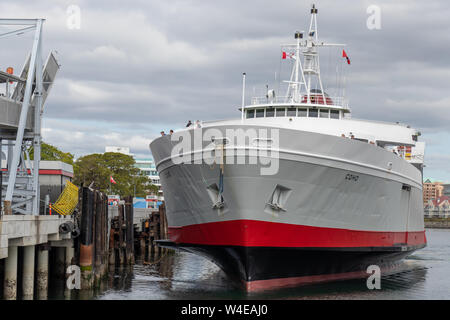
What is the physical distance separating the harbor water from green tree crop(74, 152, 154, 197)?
38915 millimetres

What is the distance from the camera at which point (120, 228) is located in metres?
29.0

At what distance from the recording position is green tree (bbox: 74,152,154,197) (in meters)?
68.1

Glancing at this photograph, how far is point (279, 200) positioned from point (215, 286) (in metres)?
5.18

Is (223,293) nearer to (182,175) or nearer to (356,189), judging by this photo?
(182,175)

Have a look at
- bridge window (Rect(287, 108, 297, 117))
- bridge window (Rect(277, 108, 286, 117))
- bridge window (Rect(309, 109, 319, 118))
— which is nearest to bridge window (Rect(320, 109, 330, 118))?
bridge window (Rect(309, 109, 319, 118))

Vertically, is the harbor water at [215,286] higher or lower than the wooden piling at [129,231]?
lower

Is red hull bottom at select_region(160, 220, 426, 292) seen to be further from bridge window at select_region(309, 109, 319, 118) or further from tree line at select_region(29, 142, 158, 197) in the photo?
tree line at select_region(29, 142, 158, 197)

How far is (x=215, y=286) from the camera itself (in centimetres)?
2056

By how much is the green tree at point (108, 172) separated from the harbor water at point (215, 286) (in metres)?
38.9

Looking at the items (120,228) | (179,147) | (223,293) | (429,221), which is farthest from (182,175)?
(429,221)

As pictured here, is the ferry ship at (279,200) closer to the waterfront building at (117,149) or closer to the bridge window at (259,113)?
the bridge window at (259,113)

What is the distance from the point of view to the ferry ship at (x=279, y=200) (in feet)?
54.7

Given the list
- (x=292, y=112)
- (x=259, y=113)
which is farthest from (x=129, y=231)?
(x=292, y=112)

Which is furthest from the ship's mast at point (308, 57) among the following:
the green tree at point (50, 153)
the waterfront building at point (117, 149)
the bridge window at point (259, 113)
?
the waterfront building at point (117, 149)
